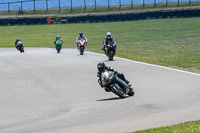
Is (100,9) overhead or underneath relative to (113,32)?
overhead

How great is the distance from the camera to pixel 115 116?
400 inches

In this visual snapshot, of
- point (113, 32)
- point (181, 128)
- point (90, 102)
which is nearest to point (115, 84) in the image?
point (90, 102)

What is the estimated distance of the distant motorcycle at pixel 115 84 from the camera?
12.7 meters

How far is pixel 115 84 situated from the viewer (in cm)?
1278

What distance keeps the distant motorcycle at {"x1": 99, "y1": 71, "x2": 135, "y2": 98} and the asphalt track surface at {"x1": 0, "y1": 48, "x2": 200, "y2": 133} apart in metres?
0.23

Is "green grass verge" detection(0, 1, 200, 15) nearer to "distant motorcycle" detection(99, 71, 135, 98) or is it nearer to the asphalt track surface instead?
the asphalt track surface

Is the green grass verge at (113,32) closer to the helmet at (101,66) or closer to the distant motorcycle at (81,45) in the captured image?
the distant motorcycle at (81,45)

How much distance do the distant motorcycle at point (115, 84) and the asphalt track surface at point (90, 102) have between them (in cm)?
23

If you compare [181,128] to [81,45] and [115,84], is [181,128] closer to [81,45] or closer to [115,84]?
[115,84]

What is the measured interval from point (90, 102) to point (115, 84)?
0.94 meters

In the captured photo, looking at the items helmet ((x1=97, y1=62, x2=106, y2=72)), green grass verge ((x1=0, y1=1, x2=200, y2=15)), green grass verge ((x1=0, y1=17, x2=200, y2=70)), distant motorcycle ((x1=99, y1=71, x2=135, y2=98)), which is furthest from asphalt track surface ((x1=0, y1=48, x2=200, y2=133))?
green grass verge ((x1=0, y1=1, x2=200, y2=15))

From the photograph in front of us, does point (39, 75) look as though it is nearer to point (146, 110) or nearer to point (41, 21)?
point (146, 110)

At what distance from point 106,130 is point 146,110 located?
6.90ft

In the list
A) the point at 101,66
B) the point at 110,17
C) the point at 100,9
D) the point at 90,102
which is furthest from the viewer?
the point at 100,9
